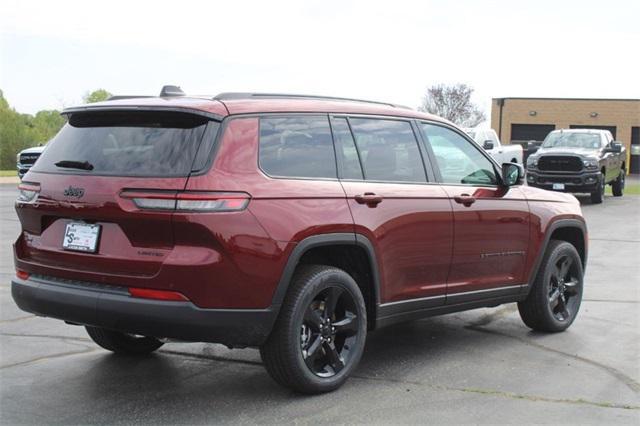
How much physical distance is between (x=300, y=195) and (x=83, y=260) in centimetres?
131

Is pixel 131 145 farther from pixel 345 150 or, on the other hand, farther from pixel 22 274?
pixel 345 150

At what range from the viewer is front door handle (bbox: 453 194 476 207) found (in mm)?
6102

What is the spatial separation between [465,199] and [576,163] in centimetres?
1710

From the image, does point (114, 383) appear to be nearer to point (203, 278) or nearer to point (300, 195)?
point (203, 278)

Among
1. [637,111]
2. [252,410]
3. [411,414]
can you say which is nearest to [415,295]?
[411,414]

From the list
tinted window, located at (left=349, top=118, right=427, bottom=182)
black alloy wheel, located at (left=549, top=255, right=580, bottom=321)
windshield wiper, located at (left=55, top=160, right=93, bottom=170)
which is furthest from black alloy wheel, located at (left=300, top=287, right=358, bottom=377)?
black alloy wheel, located at (left=549, top=255, right=580, bottom=321)

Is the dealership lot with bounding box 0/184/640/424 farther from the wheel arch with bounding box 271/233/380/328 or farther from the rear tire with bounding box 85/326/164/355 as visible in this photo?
the wheel arch with bounding box 271/233/380/328

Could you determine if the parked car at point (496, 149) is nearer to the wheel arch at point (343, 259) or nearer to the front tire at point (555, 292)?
the front tire at point (555, 292)

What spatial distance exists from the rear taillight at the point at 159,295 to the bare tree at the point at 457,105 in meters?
68.0

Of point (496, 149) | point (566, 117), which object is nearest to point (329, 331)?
point (496, 149)

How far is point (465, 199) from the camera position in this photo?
6160mm

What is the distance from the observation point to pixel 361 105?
5.85m

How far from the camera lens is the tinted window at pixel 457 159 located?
6.21 metres

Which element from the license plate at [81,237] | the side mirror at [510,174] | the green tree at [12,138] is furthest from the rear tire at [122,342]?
the green tree at [12,138]
